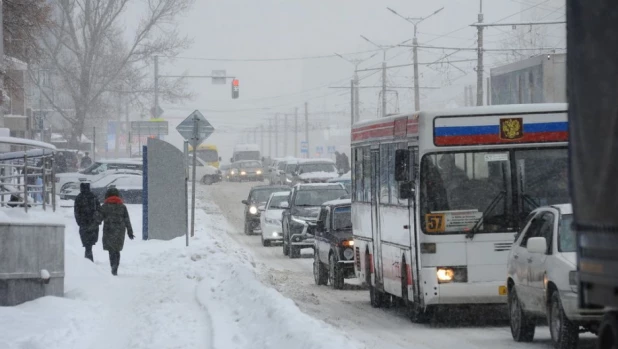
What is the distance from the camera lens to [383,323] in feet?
56.2

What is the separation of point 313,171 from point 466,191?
1875 inches

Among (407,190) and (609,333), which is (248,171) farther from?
(609,333)

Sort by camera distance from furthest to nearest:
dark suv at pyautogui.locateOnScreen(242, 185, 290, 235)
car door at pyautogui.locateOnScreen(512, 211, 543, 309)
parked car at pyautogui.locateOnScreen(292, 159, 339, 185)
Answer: parked car at pyautogui.locateOnScreen(292, 159, 339, 185) < dark suv at pyautogui.locateOnScreen(242, 185, 290, 235) < car door at pyautogui.locateOnScreen(512, 211, 543, 309)

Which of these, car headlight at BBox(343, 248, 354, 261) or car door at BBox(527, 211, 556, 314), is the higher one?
car door at BBox(527, 211, 556, 314)

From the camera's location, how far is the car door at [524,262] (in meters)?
13.8

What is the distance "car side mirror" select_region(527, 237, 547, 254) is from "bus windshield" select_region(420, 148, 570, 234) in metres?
3.05

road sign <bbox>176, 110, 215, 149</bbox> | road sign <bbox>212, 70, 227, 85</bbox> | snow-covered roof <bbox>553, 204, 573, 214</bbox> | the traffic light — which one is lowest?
snow-covered roof <bbox>553, 204, 573, 214</bbox>

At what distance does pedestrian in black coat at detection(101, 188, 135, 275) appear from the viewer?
22812 mm

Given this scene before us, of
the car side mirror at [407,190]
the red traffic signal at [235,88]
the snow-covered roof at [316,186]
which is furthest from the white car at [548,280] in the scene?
the red traffic signal at [235,88]

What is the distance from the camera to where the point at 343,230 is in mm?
23266

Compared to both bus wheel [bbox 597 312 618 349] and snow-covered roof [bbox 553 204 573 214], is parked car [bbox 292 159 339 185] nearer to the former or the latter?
snow-covered roof [bbox 553 204 573 214]

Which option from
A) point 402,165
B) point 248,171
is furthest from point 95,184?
point 248,171

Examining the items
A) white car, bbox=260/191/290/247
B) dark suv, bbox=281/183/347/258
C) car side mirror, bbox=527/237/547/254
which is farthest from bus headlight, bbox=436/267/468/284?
white car, bbox=260/191/290/247

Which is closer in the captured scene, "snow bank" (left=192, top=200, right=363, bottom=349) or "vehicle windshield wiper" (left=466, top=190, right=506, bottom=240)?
"snow bank" (left=192, top=200, right=363, bottom=349)
